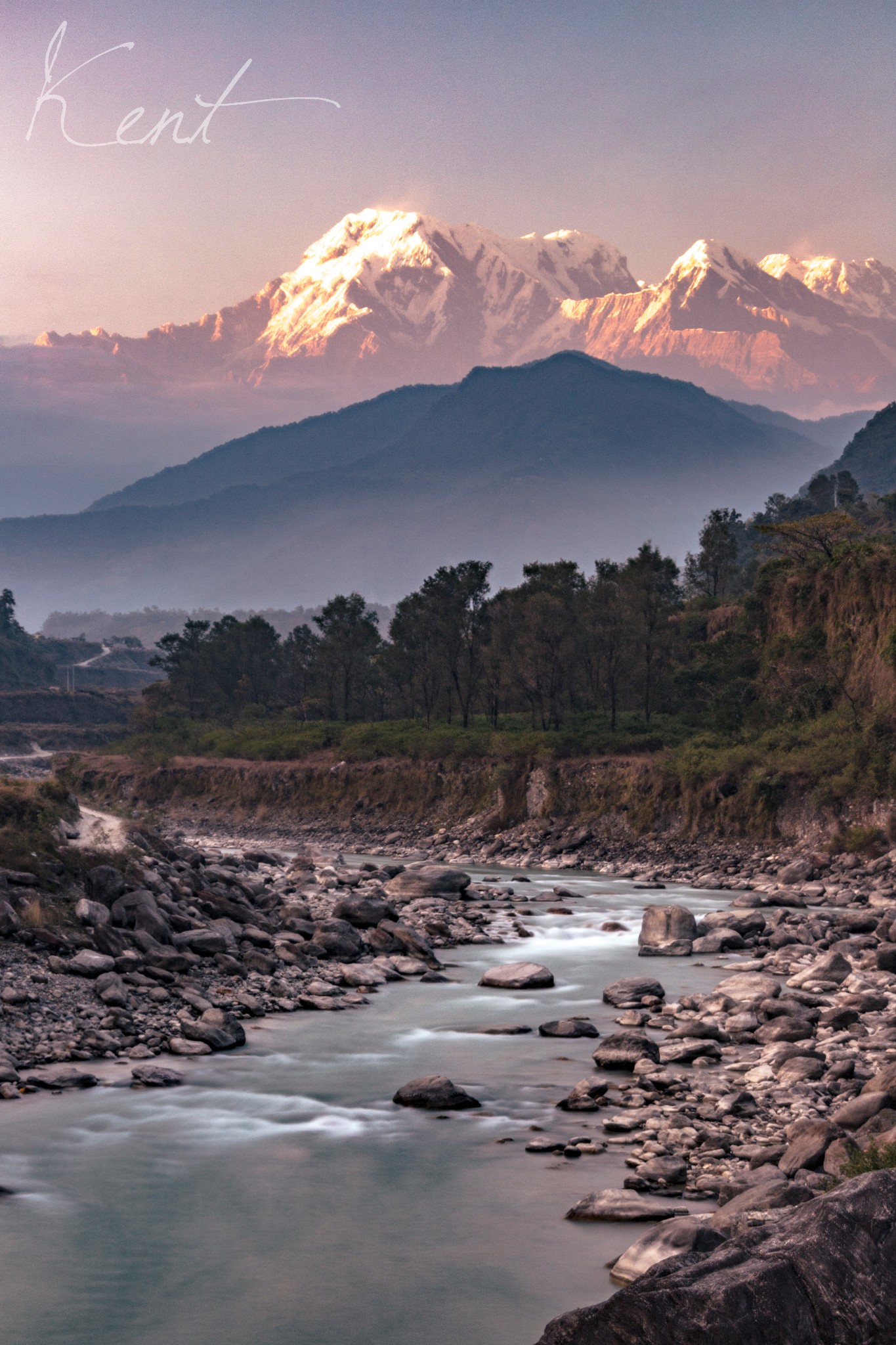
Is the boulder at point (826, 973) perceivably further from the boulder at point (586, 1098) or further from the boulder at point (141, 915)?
the boulder at point (141, 915)

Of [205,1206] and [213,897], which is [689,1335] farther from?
[213,897]

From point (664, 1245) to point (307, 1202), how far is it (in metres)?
5.39

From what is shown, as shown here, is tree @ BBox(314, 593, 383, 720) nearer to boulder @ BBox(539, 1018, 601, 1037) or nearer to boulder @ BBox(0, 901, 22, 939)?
boulder @ BBox(0, 901, 22, 939)

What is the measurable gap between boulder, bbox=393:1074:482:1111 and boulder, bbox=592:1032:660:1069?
114 inches

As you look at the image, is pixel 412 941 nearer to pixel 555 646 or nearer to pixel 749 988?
pixel 749 988

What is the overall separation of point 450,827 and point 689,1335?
66003 mm

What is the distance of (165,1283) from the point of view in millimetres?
13164

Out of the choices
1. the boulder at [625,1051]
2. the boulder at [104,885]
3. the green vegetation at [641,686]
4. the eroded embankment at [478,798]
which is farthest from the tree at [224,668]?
the boulder at [625,1051]

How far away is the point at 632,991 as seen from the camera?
27234mm

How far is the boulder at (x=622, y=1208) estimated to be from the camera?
45.9 ft

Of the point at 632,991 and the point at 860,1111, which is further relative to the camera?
the point at 632,991

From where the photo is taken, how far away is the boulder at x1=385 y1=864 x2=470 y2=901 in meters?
45.7

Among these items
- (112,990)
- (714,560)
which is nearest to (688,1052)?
(112,990)

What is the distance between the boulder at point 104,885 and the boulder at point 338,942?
5.47 m
